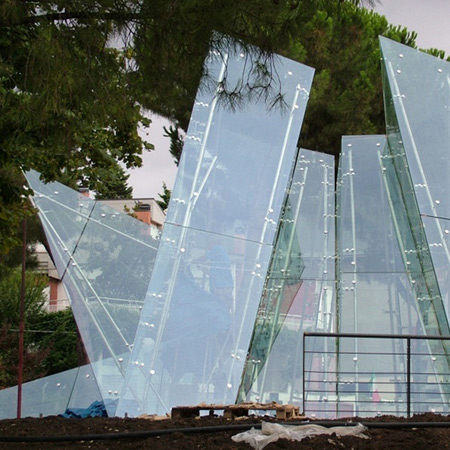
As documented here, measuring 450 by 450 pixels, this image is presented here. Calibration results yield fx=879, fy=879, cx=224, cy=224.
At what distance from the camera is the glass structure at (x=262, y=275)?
8312mm

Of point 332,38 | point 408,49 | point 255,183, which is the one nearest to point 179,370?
point 255,183

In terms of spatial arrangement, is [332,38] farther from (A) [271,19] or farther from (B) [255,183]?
(A) [271,19]

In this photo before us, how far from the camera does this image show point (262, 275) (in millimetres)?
8719

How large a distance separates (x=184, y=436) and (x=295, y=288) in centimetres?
531

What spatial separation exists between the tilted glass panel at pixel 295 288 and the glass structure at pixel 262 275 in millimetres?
26

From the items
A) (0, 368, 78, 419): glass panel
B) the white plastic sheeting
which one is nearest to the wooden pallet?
the white plastic sheeting

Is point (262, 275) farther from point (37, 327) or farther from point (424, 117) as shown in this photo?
point (37, 327)

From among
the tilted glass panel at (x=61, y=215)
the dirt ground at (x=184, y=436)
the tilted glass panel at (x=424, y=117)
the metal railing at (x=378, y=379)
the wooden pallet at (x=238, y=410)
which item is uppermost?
the tilted glass panel at (x=424, y=117)

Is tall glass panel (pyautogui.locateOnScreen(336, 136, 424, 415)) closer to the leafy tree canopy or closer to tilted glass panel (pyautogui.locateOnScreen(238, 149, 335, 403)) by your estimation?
tilted glass panel (pyautogui.locateOnScreen(238, 149, 335, 403))

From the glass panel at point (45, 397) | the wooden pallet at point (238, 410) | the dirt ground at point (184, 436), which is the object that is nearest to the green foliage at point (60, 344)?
the glass panel at point (45, 397)

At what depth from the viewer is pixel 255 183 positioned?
9.14 meters

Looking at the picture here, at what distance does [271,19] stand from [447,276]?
434 centimetres

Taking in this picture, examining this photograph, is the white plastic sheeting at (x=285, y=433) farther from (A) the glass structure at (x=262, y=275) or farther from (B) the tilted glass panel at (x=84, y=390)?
(B) the tilted glass panel at (x=84, y=390)

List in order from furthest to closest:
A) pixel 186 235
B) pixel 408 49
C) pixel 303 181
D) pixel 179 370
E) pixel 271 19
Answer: pixel 303 181, pixel 408 49, pixel 186 235, pixel 179 370, pixel 271 19
